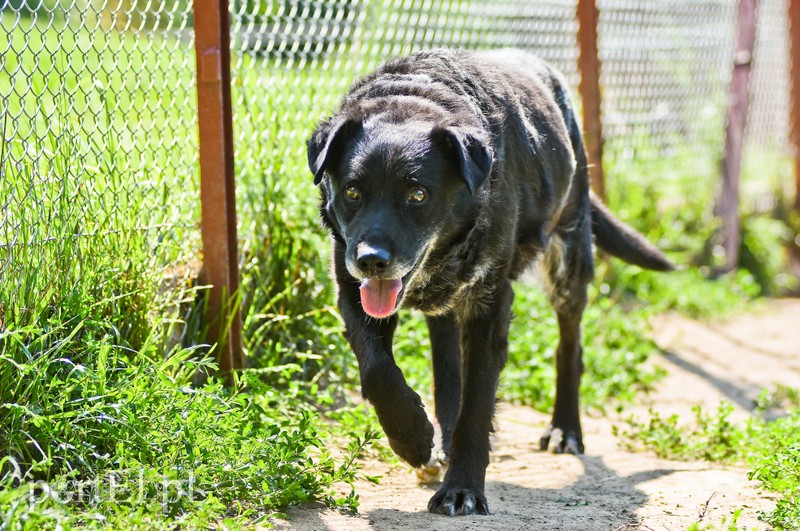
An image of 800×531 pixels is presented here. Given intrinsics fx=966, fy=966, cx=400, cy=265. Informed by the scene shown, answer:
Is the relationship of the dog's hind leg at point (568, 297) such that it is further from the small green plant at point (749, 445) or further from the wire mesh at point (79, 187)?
the wire mesh at point (79, 187)

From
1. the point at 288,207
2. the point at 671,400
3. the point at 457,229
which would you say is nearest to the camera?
the point at 457,229

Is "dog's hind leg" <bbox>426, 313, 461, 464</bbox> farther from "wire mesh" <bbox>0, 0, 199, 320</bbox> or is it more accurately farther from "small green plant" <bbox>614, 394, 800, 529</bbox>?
"wire mesh" <bbox>0, 0, 199, 320</bbox>

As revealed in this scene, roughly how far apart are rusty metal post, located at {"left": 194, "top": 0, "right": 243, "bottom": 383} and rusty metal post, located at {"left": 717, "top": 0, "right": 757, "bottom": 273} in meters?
5.59

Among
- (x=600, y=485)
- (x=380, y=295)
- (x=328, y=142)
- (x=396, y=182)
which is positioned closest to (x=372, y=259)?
(x=380, y=295)

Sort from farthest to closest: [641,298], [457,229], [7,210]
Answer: [641,298]
[457,229]
[7,210]

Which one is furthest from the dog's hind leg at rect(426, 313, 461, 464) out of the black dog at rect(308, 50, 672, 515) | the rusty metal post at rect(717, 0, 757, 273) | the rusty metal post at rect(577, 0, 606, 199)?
the rusty metal post at rect(717, 0, 757, 273)

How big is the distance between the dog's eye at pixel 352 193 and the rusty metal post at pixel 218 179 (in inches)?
36.7

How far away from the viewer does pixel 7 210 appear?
131 inches

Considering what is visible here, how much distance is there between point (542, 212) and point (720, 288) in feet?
14.4

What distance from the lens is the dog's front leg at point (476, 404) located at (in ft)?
11.5

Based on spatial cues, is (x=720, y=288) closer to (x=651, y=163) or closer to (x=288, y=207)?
(x=651, y=163)

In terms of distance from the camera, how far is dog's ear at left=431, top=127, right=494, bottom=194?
3426mm

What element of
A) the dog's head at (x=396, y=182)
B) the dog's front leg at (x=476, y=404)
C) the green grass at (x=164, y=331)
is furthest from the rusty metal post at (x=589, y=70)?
the dog's head at (x=396, y=182)

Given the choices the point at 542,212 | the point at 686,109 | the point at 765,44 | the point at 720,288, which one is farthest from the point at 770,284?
the point at 542,212
